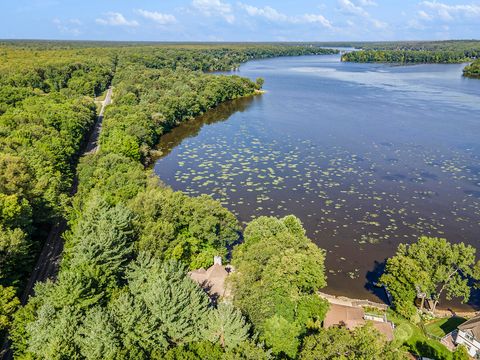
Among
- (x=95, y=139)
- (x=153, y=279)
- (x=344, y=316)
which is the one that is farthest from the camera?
(x=95, y=139)

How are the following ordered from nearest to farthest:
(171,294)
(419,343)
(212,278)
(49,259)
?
(171,294), (419,343), (212,278), (49,259)

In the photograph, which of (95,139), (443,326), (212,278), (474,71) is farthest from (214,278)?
(474,71)

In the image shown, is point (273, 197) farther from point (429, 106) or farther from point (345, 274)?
point (429, 106)

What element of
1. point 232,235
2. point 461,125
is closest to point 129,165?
point 232,235

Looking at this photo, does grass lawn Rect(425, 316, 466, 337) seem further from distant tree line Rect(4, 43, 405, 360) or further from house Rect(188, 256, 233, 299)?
house Rect(188, 256, 233, 299)

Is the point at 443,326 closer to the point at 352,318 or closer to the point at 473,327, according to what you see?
the point at 473,327

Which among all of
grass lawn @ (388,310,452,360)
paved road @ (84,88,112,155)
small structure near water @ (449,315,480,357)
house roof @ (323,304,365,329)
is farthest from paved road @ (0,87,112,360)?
small structure near water @ (449,315,480,357)

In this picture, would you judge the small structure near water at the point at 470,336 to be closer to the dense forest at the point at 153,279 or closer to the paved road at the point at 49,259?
the dense forest at the point at 153,279
